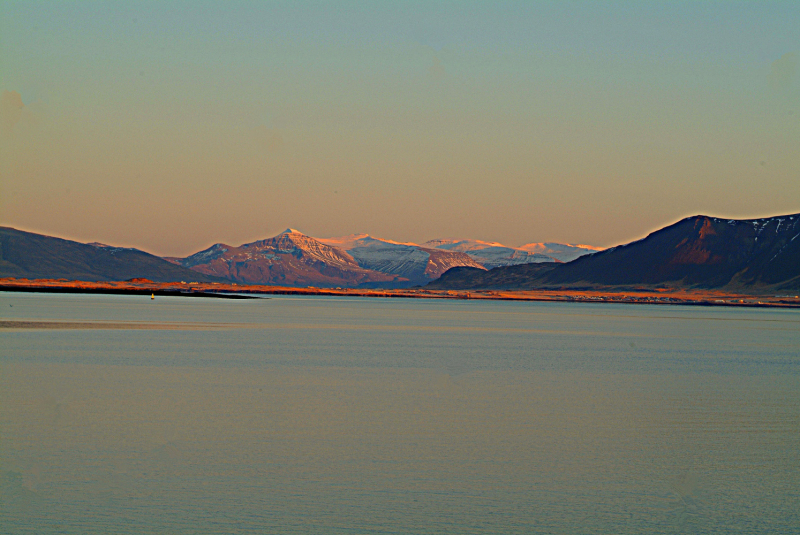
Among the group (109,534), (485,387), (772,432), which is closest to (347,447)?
(109,534)

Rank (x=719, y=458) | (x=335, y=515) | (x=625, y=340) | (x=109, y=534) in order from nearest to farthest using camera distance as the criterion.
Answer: (x=109, y=534) < (x=335, y=515) < (x=719, y=458) < (x=625, y=340)

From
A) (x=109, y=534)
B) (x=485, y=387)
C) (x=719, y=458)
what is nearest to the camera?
(x=109, y=534)

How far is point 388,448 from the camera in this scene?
21.2 meters

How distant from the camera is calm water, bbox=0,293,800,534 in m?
15.3

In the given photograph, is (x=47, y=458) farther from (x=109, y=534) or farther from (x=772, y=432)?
(x=772, y=432)

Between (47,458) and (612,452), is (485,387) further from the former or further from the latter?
(47,458)

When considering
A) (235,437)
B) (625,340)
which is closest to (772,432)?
(235,437)

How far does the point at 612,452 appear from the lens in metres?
21.4

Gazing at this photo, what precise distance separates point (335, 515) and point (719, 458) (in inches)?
405

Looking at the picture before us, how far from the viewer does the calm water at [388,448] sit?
1534 cm

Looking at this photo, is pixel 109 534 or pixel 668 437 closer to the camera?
pixel 109 534

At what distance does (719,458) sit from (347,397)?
1364 cm

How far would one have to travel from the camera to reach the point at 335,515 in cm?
1518

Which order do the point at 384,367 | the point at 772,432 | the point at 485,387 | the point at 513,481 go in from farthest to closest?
the point at 384,367 → the point at 485,387 → the point at 772,432 → the point at 513,481
